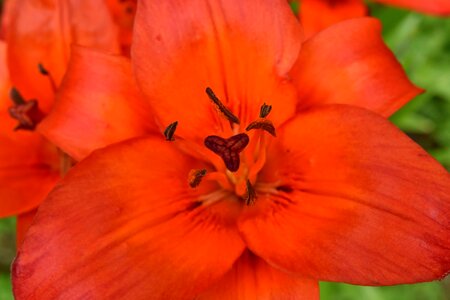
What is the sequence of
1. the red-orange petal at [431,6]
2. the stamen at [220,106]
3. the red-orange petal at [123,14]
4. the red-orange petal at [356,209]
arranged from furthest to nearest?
1. the red-orange petal at [123,14]
2. the red-orange petal at [431,6]
3. the stamen at [220,106]
4. the red-orange petal at [356,209]

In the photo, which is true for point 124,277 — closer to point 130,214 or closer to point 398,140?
point 130,214

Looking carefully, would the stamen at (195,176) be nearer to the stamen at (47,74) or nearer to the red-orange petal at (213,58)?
the red-orange petal at (213,58)

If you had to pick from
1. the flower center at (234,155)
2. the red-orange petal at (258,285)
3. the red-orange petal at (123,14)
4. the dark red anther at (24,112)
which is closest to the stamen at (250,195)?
the flower center at (234,155)

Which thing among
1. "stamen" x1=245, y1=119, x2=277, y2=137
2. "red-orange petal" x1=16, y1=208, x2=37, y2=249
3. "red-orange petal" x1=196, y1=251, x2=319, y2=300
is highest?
"stamen" x1=245, y1=119, x2=277, y2=137

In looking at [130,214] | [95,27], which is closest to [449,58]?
[95,27]

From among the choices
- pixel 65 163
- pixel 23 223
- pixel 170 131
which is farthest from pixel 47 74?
pixel 170 131

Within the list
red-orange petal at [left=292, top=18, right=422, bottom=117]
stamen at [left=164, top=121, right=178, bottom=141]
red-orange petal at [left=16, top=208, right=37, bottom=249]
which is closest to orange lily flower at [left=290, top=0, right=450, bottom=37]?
red-orange petal at [left=292, top=18, right=422, bottom=117]

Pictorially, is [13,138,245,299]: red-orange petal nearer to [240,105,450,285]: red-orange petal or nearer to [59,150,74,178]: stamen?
[240,105,450,285]: red-orange petal
